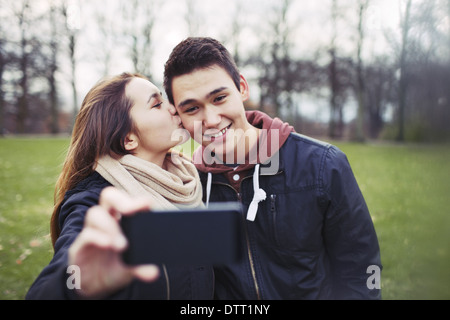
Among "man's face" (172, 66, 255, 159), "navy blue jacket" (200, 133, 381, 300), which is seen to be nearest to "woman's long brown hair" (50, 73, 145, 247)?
"man's face" (172, 66, 255, 159)

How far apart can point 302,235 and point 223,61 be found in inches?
49.1

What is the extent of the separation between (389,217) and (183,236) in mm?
5924

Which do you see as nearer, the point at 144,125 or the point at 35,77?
the point at 144,125

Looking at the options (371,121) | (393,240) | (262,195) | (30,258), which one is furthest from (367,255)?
(371,121)

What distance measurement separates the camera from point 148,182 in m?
1.83

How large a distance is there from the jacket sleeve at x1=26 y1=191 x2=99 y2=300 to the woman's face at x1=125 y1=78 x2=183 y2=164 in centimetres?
51

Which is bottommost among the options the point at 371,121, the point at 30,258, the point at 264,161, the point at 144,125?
the point at 30,258

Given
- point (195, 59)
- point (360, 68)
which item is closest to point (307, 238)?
point (195, 59)

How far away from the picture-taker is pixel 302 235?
1886 millimetres

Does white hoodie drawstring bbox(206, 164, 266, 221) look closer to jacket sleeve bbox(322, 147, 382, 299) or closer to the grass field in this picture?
jacket sleeve bbox(322, 147, 382, 299)

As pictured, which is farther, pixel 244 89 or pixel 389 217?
pixel 389 217

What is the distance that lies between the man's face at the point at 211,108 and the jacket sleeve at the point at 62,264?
0.85 m

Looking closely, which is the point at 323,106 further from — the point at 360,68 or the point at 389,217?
the point at 389,217
